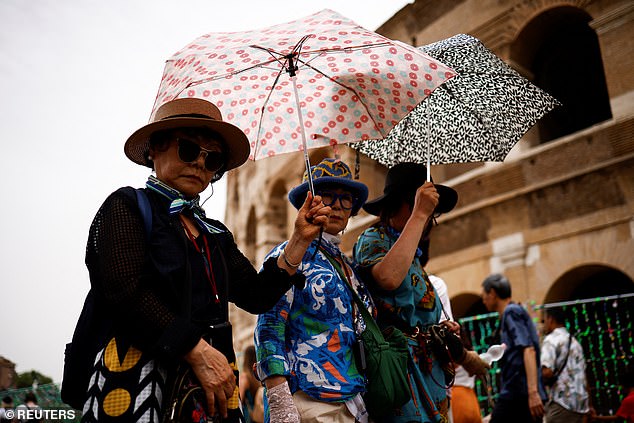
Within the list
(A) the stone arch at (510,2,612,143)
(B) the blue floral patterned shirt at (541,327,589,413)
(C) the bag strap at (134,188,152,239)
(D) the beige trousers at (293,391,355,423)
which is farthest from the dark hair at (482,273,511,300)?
(A) the stone arch at (510,2,612,143)

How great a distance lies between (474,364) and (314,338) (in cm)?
117

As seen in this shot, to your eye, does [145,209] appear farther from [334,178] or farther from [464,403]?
[464,403]

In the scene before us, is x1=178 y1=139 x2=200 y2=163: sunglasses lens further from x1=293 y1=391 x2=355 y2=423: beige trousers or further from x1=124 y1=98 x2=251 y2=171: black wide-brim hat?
x1=293 y1=391 x2=355 y2=423: beige trousers

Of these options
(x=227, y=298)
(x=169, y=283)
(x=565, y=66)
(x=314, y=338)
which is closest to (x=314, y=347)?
(x=314, y=338)

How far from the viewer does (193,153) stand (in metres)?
2.33

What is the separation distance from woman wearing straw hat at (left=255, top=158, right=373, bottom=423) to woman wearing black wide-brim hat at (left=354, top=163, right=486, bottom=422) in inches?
7.0

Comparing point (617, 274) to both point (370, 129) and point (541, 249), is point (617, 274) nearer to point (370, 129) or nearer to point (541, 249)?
point (541, 249)

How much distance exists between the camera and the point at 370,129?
337cm

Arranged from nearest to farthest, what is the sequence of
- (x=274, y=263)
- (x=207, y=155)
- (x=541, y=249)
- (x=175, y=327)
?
(x=175, y=327) < (x=207, y=155) < (x=274, y=263) < (x=541, y=249)

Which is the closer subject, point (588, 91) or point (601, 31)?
point (601, 31)

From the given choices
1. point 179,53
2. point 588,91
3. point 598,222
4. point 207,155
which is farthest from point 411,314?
point 588,91

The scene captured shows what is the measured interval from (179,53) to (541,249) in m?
7.96

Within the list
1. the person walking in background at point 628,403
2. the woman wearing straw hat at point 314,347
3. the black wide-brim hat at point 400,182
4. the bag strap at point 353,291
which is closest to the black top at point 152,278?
the woman wearing straw hat at point 314,347

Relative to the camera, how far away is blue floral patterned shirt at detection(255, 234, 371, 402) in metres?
2.68
